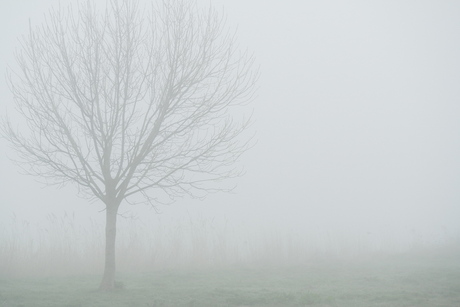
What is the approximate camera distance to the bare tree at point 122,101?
9344 mm

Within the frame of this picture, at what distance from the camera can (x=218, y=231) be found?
18.7m

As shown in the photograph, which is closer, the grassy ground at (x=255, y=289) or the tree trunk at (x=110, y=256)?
the grassy ground at (x=255, y=289)

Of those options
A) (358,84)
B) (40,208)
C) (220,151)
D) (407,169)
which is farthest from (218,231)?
(358,84)

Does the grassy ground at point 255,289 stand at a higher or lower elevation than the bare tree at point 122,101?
lower

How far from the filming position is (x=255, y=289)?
31.8 ft

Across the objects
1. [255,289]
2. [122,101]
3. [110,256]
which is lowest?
[255,289]

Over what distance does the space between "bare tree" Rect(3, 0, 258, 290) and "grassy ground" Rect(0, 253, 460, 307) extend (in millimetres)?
1366

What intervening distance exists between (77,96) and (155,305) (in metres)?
Result: 4.72

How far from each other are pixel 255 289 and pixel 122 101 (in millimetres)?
5231

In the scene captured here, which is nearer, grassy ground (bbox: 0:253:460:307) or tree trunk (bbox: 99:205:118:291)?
grassy ground (bbox: 0:253:460:307)

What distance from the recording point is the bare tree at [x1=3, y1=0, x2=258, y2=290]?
9344mm

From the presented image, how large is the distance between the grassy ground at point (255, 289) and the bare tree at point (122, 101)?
137cm

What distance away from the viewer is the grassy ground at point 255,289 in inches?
307

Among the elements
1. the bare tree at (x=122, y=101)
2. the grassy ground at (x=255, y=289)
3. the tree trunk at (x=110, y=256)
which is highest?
the bare tree at (x=122, y=101)
